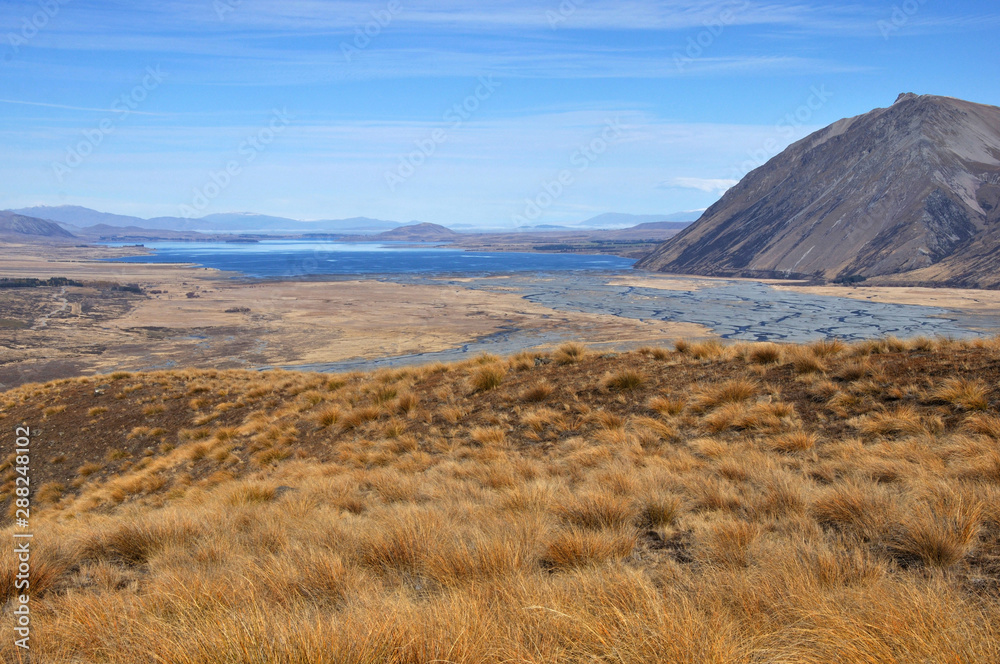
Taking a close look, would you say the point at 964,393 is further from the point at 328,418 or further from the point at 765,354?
the point at 328,418

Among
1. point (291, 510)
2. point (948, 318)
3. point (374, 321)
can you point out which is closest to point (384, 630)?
point (291, 510)

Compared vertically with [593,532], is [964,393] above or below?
above

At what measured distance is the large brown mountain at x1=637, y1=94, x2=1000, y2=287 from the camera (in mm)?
83312

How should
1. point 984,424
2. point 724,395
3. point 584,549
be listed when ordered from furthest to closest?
point 724,395
point 984,424
point 584,549

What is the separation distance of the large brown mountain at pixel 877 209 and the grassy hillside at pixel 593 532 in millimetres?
86695

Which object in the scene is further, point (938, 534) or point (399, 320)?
point (399, 320)

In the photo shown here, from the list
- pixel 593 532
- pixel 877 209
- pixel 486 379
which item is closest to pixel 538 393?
pixel 486 379

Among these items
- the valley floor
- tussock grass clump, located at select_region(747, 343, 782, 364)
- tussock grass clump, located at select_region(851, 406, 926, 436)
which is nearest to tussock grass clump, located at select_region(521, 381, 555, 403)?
tussock grass clump, located at select_region(747, 343, 782, 364)

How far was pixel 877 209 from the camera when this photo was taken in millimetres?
95312

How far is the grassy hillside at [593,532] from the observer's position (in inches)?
95.7

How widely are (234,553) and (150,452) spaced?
363 inches

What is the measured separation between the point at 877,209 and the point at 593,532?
117m

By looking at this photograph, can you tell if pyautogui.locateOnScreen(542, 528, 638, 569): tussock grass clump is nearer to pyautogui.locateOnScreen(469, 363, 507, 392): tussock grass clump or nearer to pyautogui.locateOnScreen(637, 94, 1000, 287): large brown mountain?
pyautogui.locateOnScreen(469, 363, 507, 392): tussock grass clump

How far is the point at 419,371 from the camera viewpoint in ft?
41.9
